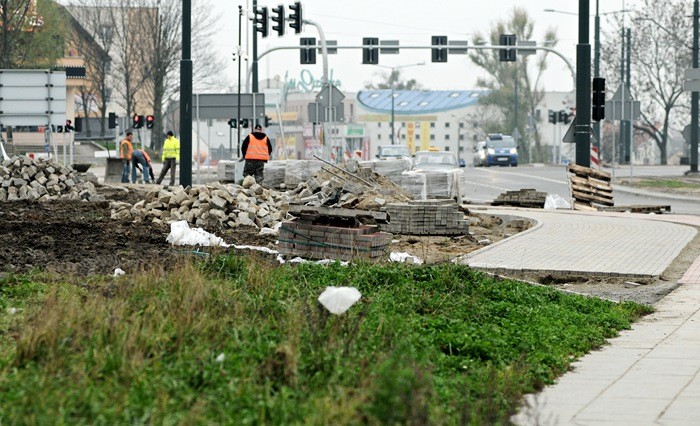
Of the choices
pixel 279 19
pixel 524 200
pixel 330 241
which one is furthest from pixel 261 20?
pixel 330 241

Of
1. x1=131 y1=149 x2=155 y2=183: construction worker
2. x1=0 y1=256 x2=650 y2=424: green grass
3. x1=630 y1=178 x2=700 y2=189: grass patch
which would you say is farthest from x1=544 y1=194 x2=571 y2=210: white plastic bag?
x1=0 y1=256 x2=650 y2=424: green grass

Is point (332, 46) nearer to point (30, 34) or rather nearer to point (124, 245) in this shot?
point (30, 34)

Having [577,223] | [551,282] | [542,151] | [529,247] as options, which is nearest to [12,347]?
[551,282]

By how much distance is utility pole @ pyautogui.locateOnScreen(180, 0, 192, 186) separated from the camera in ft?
92.0

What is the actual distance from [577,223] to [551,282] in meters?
9.00

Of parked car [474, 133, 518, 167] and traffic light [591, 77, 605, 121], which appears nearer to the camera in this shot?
traffic light [591, 77, 605, 121]

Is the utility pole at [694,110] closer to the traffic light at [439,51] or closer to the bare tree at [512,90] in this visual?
the traffic light at [439,51]

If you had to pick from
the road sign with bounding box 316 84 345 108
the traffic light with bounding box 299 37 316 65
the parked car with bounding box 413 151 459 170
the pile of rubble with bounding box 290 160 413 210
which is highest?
the traffic light with bounding box 299 37 316 65

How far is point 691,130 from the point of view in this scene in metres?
49.4

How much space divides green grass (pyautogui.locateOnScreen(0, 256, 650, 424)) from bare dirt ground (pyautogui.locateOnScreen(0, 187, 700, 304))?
167 cm

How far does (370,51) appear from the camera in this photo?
53.3m

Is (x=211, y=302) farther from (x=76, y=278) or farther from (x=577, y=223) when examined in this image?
(x=577, y=223)

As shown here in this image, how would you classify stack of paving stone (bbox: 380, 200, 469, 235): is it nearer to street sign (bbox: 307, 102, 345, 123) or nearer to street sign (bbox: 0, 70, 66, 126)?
street sign (bbox: 0, 70, 66, 126)

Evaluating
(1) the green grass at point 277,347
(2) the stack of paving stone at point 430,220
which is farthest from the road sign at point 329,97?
(1) the green grass at point 277,347
